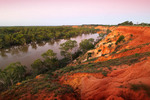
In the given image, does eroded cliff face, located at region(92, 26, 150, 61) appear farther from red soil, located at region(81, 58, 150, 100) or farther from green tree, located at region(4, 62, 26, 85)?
green tree, located at region(4, 62, 26, 85)

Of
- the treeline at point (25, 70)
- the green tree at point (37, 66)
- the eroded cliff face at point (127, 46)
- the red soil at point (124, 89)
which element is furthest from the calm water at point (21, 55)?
the red soil at point (124, 89)

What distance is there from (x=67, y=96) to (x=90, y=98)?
1870mm

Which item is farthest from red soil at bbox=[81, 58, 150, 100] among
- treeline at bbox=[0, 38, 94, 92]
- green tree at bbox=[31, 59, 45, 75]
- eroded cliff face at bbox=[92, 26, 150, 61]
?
green tree at bbox=[31, 59, 45, 75]

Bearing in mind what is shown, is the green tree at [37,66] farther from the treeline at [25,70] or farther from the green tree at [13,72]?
the green tree at [13,72]

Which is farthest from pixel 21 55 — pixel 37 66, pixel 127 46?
pixel 127 46

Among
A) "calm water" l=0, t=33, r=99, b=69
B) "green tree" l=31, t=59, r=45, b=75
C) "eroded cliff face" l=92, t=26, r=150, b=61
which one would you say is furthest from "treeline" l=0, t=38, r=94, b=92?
"eroded cliff face" l=92, t=26, r=150, b=61

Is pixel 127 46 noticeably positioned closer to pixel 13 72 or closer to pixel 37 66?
pixel 37 66

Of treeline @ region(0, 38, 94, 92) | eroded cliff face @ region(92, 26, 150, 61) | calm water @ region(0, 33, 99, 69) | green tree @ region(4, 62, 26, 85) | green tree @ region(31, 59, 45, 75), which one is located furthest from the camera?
calm water @ region(0, 33, 99, 69)

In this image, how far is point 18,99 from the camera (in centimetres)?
615

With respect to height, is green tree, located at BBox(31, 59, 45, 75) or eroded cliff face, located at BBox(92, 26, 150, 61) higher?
eroded cliff face, located at BBox(92, 26, 150, 61)

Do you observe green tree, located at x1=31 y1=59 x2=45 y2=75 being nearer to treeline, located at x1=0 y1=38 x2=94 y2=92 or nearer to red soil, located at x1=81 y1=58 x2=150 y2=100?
treeline, located at x1=0 y1=38 x2=94 y2=92

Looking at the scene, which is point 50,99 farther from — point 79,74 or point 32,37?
point 32,37

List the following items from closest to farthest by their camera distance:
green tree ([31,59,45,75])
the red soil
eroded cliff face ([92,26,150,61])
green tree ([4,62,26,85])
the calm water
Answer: the red soil, eroded cliff face ([92,26,150,61]), green tree ([4,62,26,85]), green tree ([31,59,45,75]), the calm water

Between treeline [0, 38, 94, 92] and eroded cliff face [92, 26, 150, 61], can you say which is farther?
treeline [0, 38, 94, 92]
